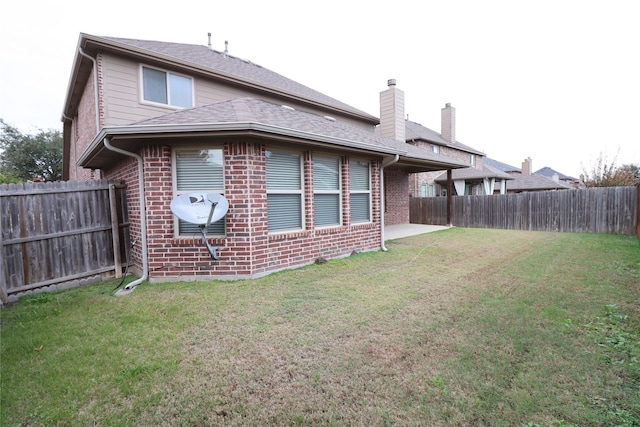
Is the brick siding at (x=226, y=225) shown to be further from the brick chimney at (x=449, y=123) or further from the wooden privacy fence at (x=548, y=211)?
the brick chimney at (x=449, y=123)

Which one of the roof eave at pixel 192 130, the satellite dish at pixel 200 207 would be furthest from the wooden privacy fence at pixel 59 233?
the satellite dish at pixel 200 207

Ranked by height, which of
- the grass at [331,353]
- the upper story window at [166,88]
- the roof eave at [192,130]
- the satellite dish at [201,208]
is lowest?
the grass at [331,353]

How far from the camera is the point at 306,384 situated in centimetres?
236

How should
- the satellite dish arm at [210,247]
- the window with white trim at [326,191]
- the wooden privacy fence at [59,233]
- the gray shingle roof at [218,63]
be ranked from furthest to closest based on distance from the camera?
the gray shingle roof at [218,63] < the window with white trim at [326,191] < the satellite dish arm at [210,247] < the wooden privacy fence at [59,233]

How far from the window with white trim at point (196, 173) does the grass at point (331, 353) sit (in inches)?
42.7

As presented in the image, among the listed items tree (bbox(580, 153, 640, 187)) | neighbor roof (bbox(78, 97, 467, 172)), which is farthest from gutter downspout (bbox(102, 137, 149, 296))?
tree (bbox(580, 153, 640, 187))

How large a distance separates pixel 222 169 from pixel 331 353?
3730 millimetres

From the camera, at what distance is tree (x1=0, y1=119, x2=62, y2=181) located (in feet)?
84.8

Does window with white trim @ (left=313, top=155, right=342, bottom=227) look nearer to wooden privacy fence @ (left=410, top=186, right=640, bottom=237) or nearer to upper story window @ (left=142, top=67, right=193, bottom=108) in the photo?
upper story window @ (left=142, top=67, right=193, bottom=108)

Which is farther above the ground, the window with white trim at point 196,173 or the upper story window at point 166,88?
the upper story window at point 166,88

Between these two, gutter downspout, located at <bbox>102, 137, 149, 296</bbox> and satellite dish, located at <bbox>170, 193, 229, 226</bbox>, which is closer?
satellite dish, located at <bbox>170, 193, 229, 226</bbox>

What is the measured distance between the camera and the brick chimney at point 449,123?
76.1ft

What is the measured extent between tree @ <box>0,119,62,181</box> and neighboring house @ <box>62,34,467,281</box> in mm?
25421

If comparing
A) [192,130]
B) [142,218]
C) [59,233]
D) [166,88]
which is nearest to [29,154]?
[166,88]
